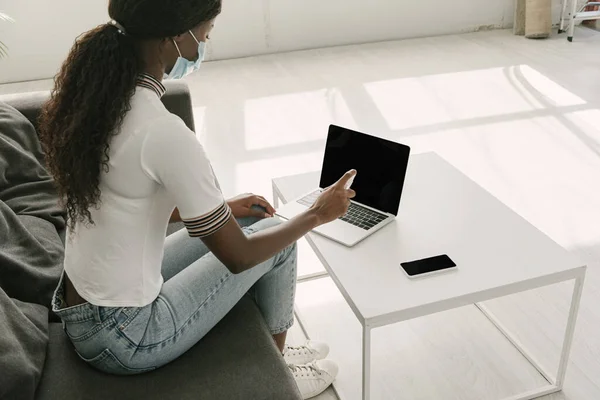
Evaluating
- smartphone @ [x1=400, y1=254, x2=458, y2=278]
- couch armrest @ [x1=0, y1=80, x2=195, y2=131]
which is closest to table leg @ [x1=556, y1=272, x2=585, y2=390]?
smartphone @ [x1=400, y1=254, x2=458, y2=278]

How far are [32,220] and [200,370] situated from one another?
2.64 feet

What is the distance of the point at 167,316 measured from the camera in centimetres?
142

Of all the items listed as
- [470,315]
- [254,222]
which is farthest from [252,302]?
[470,315]

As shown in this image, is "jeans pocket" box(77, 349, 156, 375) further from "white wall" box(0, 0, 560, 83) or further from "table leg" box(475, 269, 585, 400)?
"white wall" box(0, 0, 560, 83)

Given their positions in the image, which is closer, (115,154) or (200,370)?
(115,154)

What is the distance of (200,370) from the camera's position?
143 cm

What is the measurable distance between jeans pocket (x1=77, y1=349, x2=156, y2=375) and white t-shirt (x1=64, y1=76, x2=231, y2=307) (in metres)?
0.11

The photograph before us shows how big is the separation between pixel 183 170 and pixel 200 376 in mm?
452

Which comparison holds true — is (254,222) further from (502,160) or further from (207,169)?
(502,160)

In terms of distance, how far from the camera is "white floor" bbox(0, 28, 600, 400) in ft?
6.51

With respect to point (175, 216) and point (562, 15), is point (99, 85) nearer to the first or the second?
point (175, 216)

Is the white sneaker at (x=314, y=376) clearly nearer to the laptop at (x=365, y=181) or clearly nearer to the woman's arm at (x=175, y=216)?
the laptop at (x=365, y=181)

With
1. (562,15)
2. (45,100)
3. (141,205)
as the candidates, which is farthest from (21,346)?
(562,15)

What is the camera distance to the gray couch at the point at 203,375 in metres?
1.38
